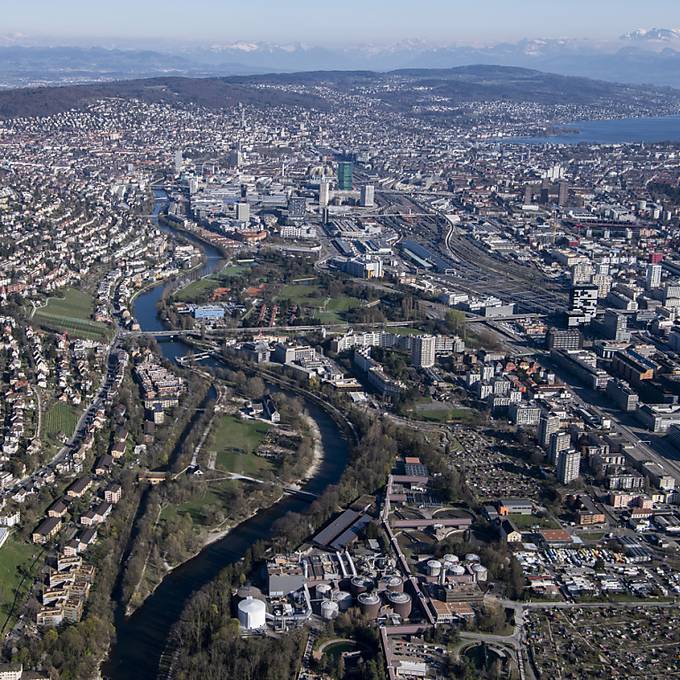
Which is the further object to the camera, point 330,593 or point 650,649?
point 330,593

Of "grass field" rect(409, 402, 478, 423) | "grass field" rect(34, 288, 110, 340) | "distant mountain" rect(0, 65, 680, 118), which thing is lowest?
"grass field" rect(409, 402, 478, 423)

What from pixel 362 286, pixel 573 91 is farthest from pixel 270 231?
pixel 573 91

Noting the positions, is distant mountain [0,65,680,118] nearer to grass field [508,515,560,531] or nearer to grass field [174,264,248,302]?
grass field [174,264,248,302]

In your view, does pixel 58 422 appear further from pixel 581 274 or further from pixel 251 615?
pixel 581 274

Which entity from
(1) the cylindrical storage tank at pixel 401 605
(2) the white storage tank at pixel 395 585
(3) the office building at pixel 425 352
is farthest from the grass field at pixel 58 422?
(3) the office building at pixel 425 352

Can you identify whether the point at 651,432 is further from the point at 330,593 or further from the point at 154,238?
the point at 154,238

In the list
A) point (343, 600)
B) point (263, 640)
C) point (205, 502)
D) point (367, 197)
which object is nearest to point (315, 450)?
point (205, 502)

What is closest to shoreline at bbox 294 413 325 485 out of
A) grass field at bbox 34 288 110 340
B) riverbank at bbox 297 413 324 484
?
riverbank at bbox 297 413 324 484
